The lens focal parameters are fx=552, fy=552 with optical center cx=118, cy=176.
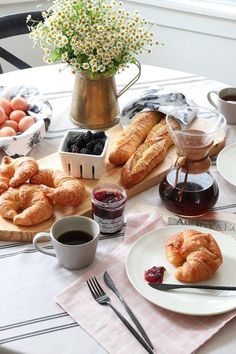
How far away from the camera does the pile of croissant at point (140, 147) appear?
1.34m

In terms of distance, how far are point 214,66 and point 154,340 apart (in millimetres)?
2086

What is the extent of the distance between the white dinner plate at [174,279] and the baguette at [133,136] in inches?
11.4

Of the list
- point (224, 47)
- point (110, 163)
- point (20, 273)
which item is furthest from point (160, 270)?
point (224, 47)

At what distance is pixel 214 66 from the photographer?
279 cm

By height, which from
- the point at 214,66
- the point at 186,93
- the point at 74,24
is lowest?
the point at 214,66

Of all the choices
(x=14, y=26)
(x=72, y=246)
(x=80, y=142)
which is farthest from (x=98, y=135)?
(x=14, y=26)

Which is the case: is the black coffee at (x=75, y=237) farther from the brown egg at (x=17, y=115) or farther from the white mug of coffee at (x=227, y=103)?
the white mug of coffee at (x=227, y=103)

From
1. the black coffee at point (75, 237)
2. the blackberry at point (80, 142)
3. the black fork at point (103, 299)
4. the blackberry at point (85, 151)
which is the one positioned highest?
the blackberry at point (80, 142)

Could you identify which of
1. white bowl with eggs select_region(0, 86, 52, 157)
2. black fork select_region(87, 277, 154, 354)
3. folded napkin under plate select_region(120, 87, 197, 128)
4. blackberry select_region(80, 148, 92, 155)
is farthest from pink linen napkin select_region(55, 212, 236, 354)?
folded napkin under plate select_region(120, 87, 197, 128)

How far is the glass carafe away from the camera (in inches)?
46.5

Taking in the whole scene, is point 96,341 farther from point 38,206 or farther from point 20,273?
point 38,206

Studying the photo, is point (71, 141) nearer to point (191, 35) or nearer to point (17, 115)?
point (17, 115)

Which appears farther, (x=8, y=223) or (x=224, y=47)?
(x=224, y=47)

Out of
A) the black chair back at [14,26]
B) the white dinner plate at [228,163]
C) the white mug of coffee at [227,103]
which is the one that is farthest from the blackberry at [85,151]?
the black chair back at [14,26]
